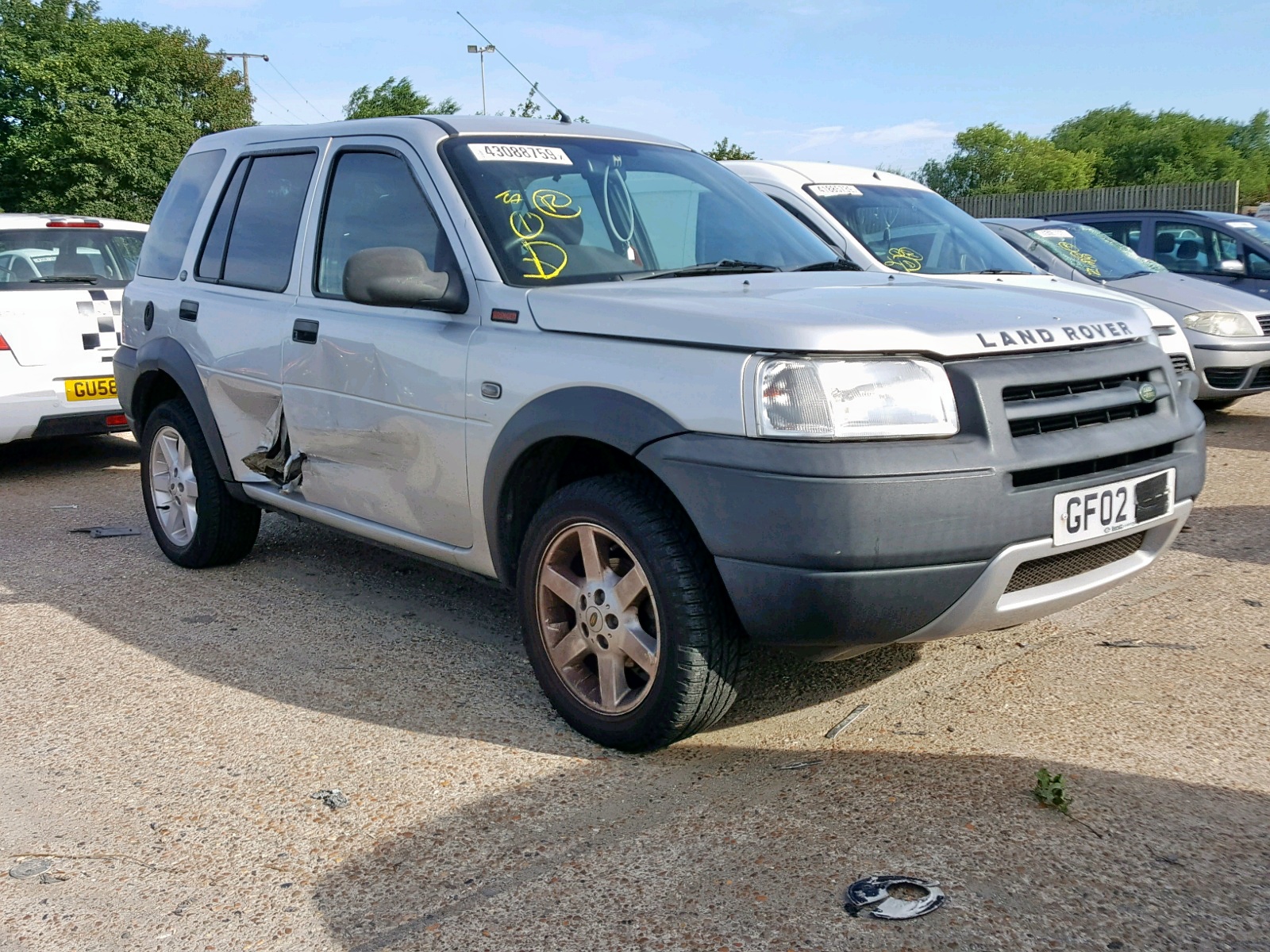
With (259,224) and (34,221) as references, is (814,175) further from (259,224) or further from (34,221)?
(34,221)

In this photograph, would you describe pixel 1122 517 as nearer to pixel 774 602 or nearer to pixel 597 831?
pixel 774 602

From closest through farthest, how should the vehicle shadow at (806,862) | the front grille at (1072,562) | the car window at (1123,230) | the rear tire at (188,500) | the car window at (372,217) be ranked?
the vehicle shadow at (806,862)
the front grille at (1072,562)
the car window at (372,217)
the rear tire at (188,500)
the car window at (1123,230)

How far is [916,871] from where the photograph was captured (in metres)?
2.72

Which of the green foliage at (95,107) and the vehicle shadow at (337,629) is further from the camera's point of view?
the green foliage at (95,107)

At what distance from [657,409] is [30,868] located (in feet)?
6.27

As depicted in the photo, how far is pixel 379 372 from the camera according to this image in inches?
159

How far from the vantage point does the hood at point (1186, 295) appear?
8906 mm

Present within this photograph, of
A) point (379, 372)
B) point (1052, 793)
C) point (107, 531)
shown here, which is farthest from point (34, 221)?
point (1052, 793)

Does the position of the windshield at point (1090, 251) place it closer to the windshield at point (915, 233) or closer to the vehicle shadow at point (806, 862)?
the windshield at point (915, 233)

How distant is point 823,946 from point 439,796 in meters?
1.20

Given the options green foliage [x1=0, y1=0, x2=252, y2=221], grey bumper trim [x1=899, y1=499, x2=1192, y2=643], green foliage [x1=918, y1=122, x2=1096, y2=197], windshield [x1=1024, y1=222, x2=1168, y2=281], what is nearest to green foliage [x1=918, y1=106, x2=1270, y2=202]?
green foliage [x1=918, y1=122, x2=1096, y2=197]

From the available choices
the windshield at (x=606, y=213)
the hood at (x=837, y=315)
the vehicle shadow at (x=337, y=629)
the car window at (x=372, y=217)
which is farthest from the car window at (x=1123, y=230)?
the car window at (x=372, y=217)

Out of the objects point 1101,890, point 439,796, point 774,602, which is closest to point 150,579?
point 439,796

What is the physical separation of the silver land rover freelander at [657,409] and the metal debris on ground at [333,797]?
0.69 meters
